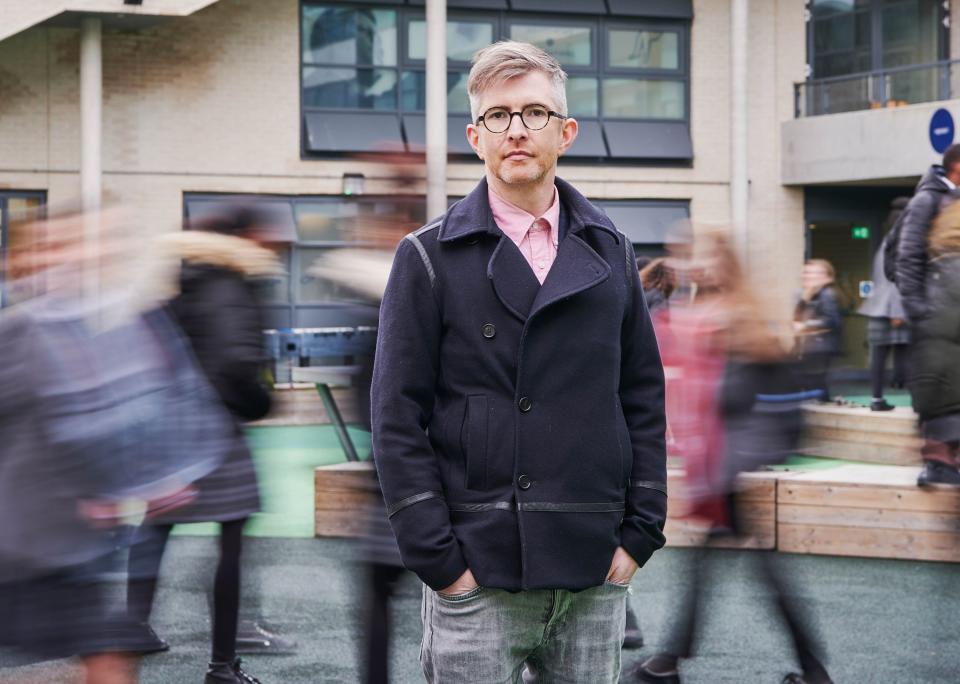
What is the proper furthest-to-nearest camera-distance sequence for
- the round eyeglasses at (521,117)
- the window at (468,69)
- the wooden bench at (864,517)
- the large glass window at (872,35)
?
1. the large glass window at (872,35)
2. the window at (468,69)
3. the wooden bench at (864,517)
4. the round eyeglasses at (521,117)

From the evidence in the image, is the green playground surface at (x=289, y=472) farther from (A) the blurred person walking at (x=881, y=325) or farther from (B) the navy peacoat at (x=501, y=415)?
(A) the blurred person walking at (x=881, y=325)

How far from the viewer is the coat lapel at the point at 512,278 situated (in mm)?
2729

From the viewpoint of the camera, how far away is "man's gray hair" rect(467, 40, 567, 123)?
108 inches

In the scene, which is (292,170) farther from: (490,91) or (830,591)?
(490,91)

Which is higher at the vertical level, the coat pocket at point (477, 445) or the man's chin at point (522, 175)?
the man's chin at point (522, 175)

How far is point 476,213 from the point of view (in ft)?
9.27

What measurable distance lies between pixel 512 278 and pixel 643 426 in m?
0.48

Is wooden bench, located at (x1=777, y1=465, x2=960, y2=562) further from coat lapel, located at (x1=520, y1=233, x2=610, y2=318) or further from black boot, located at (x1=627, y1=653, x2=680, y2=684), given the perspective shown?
coat lapel, located at (x1=520, y1=233, x2=610, y2=318)

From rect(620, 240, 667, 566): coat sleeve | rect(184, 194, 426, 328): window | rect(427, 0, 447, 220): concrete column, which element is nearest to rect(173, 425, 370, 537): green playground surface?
rect(620, 240, 667, 566): coat sleeve

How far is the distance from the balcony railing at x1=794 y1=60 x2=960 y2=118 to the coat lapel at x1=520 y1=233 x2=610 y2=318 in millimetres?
20880

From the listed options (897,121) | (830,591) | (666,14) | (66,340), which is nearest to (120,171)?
(666,14)

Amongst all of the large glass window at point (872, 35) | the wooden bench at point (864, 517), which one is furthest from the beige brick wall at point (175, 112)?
the wooden bench at point (864, 517)

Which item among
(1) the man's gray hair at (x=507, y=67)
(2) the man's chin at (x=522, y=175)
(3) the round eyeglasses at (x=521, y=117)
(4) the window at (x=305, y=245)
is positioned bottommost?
(2) the man's chin at (x=522, y=175)

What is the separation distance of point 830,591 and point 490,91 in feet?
16.8
